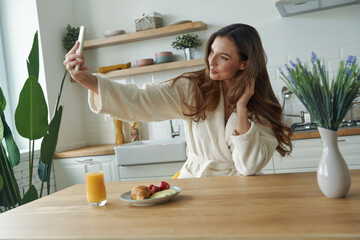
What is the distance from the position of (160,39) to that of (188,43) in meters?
0.39

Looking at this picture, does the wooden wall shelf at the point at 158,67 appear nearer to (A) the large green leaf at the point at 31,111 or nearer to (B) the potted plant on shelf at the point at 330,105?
(A) the large green leaf at the point at 31,111

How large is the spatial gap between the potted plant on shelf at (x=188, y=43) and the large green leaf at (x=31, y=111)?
167cm

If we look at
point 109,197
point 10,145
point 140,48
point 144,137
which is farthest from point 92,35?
point 109,197

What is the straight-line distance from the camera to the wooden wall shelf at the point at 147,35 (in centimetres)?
381

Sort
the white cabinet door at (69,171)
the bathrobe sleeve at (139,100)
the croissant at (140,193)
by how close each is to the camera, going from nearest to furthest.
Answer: the croissant at (140,193) < the bathrobe sleeve at (139,100) < the white cabinet door at (69,171)

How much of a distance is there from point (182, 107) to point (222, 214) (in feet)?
3.56

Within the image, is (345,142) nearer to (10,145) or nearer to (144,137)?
(144,137)

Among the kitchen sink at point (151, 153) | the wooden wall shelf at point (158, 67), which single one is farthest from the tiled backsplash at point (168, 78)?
the kitchen sink at point (151, 153)

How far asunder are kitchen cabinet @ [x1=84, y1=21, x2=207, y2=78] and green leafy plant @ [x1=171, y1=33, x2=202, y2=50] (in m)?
0.06

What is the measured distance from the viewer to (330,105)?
117cm

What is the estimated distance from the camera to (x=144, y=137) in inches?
165

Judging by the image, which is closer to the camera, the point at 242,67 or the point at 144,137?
the point at 242,67

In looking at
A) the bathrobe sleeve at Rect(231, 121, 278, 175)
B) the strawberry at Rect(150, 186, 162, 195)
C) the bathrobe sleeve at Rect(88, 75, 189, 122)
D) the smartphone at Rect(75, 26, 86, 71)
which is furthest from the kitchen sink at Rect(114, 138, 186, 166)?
the strawberry at Rect(150, 186, 162, 195)

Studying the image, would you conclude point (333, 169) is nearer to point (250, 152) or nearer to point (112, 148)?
point (250, 152)
